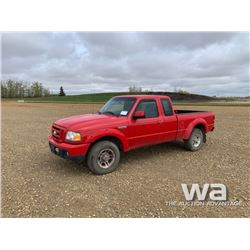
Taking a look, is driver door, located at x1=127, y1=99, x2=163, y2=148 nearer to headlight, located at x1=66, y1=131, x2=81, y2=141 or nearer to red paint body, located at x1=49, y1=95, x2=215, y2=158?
red paint body, located at x1=49, y1=95, x2=215, y2=158

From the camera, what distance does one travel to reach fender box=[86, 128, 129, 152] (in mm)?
→ 4142

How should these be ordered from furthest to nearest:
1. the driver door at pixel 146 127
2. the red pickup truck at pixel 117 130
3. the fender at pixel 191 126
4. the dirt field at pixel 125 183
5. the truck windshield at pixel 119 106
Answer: the fender at pixel 191 126 < the truck windshield at pixel 119 106 < the driver door at pixel 146 127 < the red pickup truck at pixel 117 130 < the dirt field at pixel 125 183

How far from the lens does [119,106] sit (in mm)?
5180

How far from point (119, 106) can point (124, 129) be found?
0.86 meters

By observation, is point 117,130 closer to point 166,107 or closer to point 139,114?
point 139,114

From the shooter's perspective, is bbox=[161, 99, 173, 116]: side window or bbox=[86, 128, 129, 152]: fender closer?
bbox=[86, 128, 129, 152]: fender

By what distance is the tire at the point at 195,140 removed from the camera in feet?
19.9

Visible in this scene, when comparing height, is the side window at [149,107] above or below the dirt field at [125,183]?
above

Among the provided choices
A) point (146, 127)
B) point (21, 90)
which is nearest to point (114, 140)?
point (146, 127)

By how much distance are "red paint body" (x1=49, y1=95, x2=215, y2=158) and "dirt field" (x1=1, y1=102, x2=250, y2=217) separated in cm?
62

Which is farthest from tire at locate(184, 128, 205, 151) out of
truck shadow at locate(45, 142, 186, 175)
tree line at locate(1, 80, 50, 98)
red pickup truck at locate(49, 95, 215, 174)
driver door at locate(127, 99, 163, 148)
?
tree line at locate(1, 80, 50, 98)

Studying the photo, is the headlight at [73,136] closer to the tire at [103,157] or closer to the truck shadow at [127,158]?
the tire at [103,157]

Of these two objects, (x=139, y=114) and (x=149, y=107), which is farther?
(x=149, y=107)

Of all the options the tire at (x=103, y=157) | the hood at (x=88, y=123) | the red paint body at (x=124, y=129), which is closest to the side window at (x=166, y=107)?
the red paint body at (x=124, y=129)
